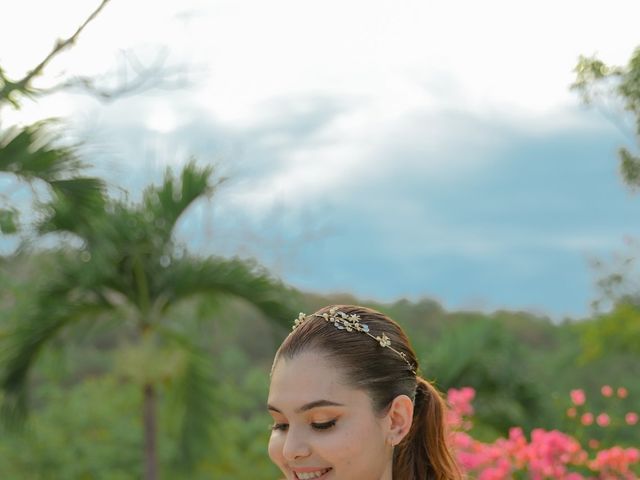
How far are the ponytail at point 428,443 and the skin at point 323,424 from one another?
0.24 m

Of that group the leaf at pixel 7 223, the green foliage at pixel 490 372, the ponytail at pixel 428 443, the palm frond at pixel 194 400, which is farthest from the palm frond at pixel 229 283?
the ponytail at pixel 428 443

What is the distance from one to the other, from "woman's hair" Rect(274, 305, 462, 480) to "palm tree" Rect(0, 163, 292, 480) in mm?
6358

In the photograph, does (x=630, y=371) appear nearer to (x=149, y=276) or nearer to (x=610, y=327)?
(x=610, y=327)

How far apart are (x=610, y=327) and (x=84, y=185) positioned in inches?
468

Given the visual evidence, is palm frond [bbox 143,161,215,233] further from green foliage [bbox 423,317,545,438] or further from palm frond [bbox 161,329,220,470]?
green foliage [bbox 423,317,545,438]

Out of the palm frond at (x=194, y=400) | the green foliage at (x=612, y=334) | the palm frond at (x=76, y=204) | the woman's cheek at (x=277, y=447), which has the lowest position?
the woman's cheek at (x=277, y=447)

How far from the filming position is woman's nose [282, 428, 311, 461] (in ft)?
7.57

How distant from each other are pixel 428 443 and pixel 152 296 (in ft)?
22.9

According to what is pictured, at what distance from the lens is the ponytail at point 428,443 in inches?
102

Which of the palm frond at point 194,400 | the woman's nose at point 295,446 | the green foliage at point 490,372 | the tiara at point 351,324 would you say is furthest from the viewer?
the green foliage at point 490,372

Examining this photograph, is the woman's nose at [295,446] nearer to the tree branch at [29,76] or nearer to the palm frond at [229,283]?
the tree branch at [29,76]

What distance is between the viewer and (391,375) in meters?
2.44

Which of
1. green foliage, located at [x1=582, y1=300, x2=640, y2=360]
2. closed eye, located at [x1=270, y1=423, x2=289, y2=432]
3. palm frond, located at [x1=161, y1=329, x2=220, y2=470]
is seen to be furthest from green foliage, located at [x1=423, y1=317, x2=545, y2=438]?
closed eye, located at [x1=270, y1=423, x2=289, y2=432]

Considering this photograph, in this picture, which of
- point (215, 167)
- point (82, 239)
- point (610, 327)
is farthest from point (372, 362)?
point (610, 327)
